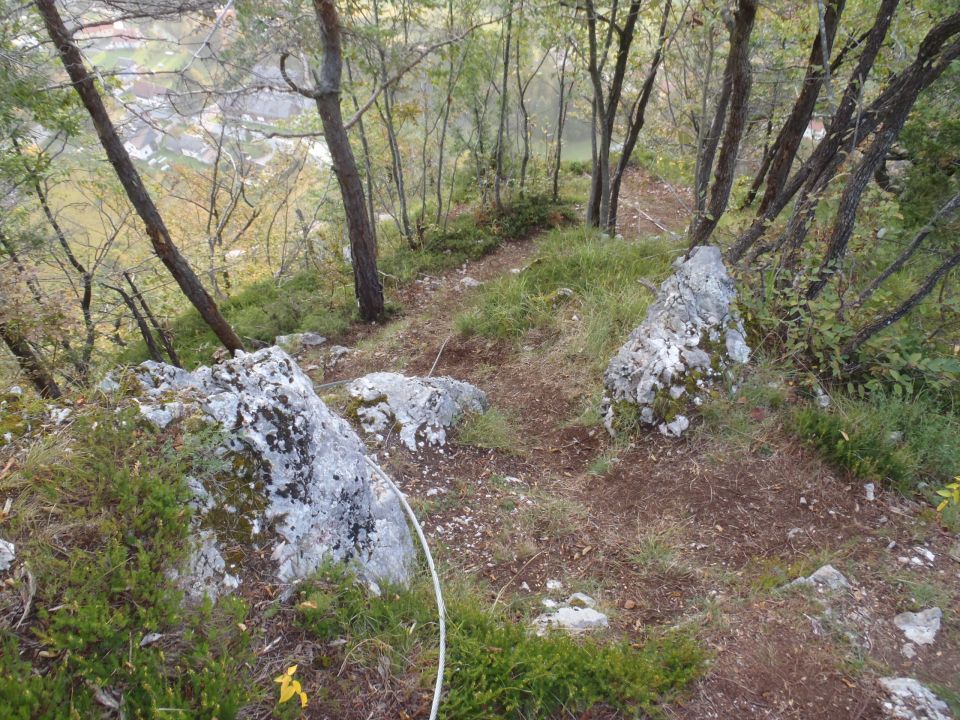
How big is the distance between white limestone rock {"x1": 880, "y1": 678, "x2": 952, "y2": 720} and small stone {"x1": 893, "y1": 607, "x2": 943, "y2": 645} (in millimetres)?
289

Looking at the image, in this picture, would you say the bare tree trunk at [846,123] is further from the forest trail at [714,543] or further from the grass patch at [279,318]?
the grass patch at [279,318]

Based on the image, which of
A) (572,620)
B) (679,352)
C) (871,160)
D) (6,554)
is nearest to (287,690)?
(6,554)

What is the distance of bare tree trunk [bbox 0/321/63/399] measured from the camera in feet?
16.0

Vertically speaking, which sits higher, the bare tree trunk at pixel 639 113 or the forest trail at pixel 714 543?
the bare tree trunk at pixel 639 113

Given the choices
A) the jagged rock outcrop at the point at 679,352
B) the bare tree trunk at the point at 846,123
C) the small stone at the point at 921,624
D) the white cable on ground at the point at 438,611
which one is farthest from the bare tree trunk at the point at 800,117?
the white cable on ground at the point at 438,611

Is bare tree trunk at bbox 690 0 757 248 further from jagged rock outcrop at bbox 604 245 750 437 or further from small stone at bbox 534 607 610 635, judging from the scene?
small stone at bbox 534 607 610 635

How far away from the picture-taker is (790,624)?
2438mm

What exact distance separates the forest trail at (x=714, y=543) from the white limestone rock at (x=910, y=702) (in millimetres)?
54

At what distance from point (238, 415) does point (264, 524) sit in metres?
0.54

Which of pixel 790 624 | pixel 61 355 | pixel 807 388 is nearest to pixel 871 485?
pixel 807 388

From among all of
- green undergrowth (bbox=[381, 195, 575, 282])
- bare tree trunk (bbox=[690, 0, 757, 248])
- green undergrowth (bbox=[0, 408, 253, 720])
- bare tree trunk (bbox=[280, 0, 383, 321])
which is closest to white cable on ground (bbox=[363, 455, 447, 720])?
green undergrowth (bbox=[0, 408, 253, 720])

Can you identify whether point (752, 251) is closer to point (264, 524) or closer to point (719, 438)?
point (719, 438)

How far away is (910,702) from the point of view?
208 centimetres

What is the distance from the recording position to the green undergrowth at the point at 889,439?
3287mm
